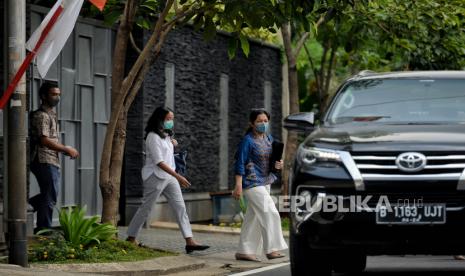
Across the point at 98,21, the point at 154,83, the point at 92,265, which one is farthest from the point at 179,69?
the point at 92,265

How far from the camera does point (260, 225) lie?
54.9 feet

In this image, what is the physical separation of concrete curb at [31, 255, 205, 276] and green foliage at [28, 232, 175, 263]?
0.23 metres

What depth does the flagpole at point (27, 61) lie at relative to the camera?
13.3 m

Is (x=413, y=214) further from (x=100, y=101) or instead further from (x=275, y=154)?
(x=100, y=101)

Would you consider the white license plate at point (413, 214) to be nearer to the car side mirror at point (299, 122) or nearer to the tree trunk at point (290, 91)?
the car side mirror at point (299, 122)

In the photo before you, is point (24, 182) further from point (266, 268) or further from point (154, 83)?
point (154, 83)

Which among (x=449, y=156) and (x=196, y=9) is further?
(x=196, y=9)

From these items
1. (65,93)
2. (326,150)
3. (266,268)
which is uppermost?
(65,93)

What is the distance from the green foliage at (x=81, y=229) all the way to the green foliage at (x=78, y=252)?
0.08m

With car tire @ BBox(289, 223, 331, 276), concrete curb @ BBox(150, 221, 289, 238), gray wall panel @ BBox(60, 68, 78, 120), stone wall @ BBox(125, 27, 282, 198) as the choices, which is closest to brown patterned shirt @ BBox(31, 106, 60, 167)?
gray wall panel @ BBox(60, 68, 78, 120)

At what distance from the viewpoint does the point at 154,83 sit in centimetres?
2342

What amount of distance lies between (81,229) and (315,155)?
4.36 meters

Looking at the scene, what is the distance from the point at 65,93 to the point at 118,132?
461cm

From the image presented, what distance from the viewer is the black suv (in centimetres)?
1107
